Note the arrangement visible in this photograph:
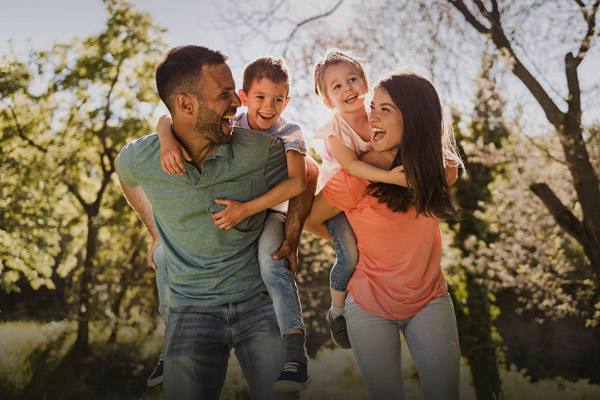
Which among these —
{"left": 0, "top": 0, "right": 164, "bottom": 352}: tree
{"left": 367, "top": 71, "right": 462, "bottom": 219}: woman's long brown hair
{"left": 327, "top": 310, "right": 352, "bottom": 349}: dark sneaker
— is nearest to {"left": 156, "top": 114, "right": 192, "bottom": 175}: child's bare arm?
{"left": 367, "top": 71, "right": 462, "bottom": 219}: woman's long brown hair

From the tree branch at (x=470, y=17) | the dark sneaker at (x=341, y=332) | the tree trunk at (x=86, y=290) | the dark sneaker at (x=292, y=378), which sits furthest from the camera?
the tree trunk at (x=86, y=290)

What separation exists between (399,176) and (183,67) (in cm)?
100

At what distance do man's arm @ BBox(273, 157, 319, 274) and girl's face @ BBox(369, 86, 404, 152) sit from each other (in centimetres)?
37

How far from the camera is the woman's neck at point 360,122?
8.87 ft

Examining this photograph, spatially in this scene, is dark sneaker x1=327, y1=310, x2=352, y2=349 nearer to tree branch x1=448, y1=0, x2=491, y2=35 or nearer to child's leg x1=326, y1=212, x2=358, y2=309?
child's leg x1=326, y1=212, x2=358, y2=309

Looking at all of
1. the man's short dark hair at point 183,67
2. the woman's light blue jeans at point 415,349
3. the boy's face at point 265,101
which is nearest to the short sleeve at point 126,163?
the man's short dark hair at point 183,67

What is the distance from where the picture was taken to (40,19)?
11.5 meters

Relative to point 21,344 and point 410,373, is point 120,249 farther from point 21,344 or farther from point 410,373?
point 410,373

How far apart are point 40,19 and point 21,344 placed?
22.9 ft

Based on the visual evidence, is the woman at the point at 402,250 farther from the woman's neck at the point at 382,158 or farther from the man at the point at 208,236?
the man at the point at 208,236

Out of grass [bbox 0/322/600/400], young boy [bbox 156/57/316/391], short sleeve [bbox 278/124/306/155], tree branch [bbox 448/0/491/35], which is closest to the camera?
young boy [bbox 156/57/316/391]

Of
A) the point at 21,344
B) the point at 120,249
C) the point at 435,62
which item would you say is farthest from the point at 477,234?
the point at 21,344

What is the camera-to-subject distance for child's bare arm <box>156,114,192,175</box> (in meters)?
2.12

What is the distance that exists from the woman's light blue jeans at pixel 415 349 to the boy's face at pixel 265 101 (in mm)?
1110
